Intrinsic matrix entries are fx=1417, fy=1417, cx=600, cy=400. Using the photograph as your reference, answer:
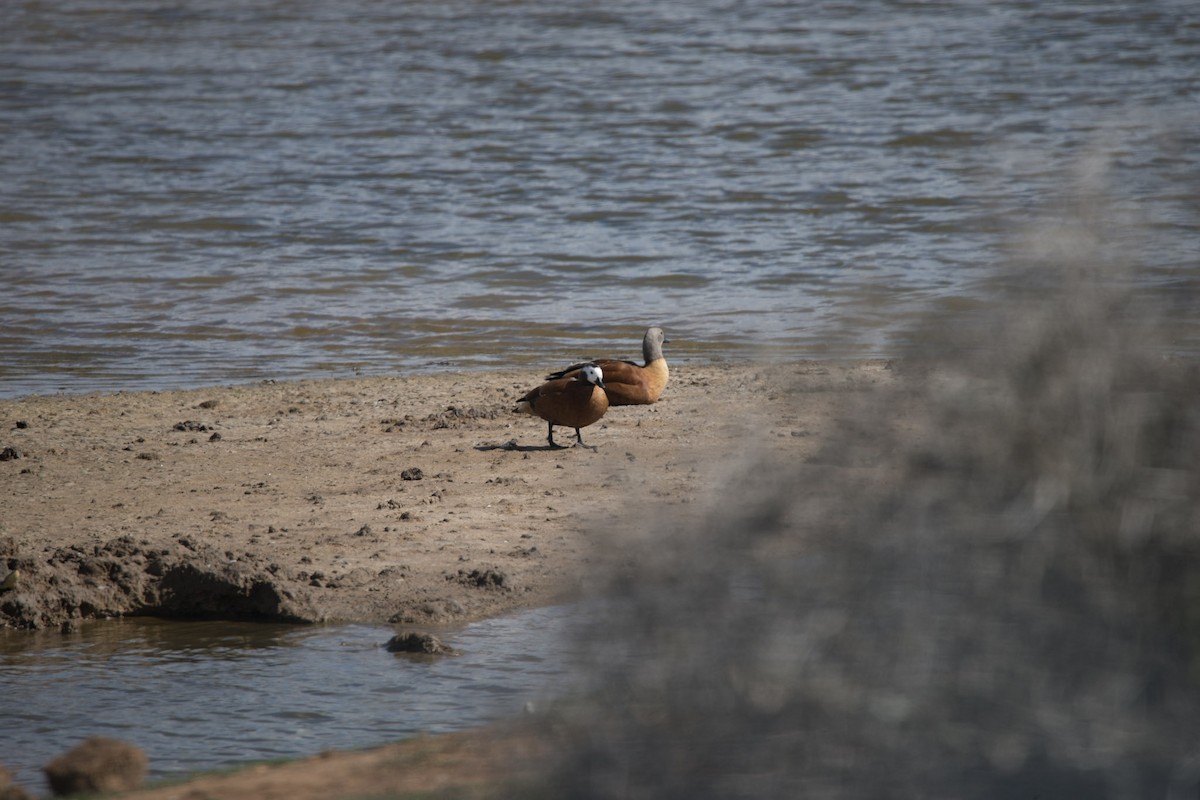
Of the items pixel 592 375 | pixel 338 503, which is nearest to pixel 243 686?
pixel 338 503

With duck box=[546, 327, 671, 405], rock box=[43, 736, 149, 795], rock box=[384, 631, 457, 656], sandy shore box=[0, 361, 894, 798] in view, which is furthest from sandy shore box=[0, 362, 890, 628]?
rock box=[43, 736, 149, 795]

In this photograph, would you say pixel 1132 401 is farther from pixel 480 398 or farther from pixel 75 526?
pixel 480 398

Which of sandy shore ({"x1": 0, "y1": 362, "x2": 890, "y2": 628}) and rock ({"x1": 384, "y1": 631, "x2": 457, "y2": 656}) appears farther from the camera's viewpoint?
sandy shore ({"x1": 0, "y1": 362, "x2": 890, "y2": 628})

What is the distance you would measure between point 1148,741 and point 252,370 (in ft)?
34.3

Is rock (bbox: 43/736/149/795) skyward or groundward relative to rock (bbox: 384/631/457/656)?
skyward

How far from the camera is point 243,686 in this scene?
5.83 m

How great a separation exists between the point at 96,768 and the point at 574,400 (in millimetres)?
4836

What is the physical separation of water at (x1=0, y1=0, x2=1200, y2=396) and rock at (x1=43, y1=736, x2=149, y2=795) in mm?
2590

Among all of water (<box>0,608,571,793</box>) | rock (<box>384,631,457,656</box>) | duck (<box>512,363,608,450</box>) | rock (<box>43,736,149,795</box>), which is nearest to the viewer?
rock (<box>43,736,149,795</box>)

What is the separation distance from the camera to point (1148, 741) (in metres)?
3.29

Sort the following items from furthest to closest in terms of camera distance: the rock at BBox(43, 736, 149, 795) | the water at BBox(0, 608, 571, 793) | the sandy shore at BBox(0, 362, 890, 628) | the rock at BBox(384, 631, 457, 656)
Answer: the sandy shore at BBox(0, 362, 890, 628), the rock at BBox(384, 631, 457, 656), the water at BBox(0, 608, 571, 793), the rock at BBox(43, 736, 149, 795)

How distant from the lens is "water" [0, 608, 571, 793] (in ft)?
17.4

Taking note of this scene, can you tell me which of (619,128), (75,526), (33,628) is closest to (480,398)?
(75,526)

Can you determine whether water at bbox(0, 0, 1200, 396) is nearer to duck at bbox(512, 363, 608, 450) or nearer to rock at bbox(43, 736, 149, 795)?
duck at bbox(512, 363, 608, 450)
